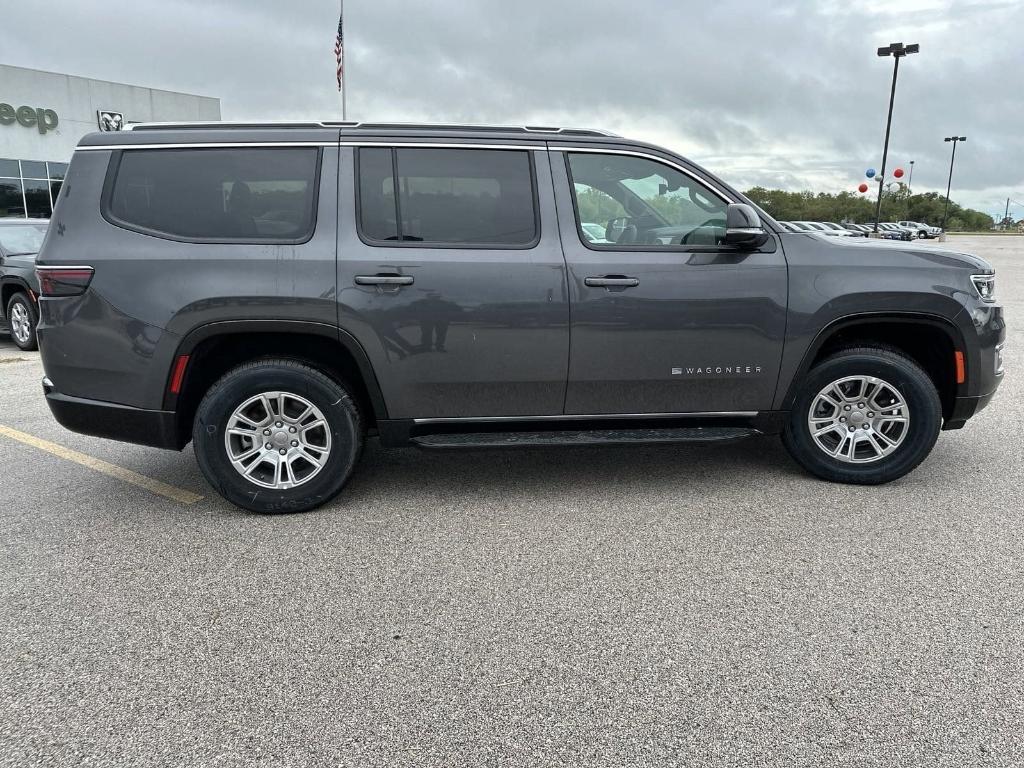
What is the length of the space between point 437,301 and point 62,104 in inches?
1270

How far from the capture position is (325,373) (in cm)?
394

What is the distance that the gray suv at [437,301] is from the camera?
3752mm

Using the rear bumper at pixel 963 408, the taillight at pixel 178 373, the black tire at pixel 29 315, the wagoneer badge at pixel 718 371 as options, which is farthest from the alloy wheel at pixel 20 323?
the rear bumper at pixel 963 408

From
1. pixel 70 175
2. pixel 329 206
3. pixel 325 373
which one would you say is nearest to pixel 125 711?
pixel 325 373

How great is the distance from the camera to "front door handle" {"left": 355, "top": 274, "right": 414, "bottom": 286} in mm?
3760

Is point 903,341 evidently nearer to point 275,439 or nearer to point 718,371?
point 718,371

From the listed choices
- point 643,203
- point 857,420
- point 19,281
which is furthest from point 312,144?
point 19,281

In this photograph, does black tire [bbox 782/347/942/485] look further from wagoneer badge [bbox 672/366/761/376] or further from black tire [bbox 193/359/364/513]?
black tire [bbox 193/359/364/513]

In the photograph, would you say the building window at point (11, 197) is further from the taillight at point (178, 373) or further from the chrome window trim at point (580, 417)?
the chrome window trim at point (580, 417)

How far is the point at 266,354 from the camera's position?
13.1ft

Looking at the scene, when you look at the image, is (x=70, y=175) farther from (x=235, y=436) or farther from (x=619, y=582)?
(x=619, y=582)

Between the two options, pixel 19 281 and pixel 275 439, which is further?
pixel 19 281

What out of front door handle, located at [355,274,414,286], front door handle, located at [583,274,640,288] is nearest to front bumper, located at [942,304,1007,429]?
front door handle, located at [583,274,640,288]

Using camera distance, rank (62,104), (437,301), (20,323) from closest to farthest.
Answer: (437,301), (20,323), (62,104)
